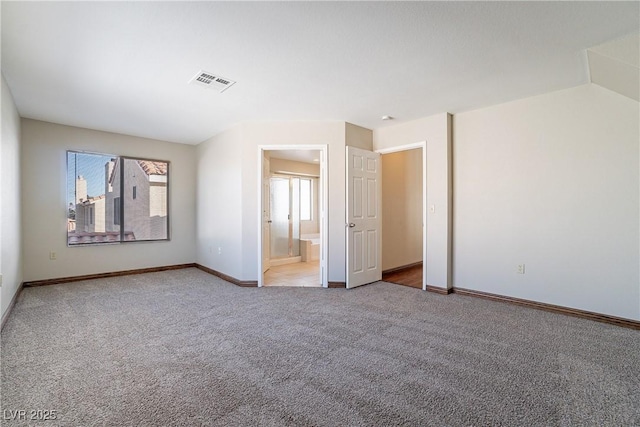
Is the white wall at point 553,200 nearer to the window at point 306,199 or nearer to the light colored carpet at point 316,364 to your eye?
the light colored carpet at point 316,364

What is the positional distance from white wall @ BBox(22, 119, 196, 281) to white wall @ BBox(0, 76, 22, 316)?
0.35 meters

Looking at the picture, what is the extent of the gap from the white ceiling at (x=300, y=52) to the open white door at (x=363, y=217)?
0.88 meters

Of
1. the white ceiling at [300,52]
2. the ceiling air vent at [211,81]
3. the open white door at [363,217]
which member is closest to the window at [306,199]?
the open white door at [363,217]

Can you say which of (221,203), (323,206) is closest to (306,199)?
(221,203)

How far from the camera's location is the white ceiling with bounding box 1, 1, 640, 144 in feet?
6.69

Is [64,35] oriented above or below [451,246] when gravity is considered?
above

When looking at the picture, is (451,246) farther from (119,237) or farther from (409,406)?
(119,237)

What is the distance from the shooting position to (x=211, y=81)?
3.11 meters

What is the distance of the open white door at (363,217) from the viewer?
442cm

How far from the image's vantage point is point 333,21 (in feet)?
7.00

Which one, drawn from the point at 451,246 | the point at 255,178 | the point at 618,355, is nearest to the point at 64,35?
the point at 255,178

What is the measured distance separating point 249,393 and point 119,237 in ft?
15.3

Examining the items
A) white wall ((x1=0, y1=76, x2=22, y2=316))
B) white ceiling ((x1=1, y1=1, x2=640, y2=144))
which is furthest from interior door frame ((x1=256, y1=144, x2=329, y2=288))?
white wall ((x1=0, y1=76, x2=22, y2=316))

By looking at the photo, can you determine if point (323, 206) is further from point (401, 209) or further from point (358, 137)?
point (401, 209)
